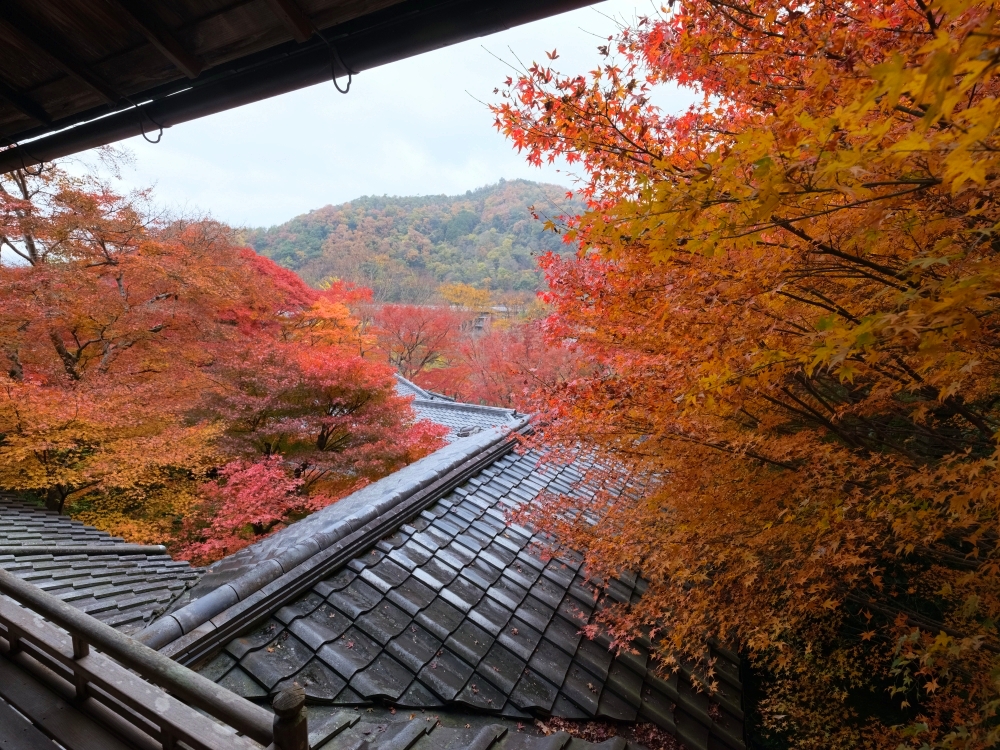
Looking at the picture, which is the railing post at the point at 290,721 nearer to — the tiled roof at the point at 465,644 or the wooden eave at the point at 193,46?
the tiled roof at the point at 465,644

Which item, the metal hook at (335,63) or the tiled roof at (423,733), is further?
the tiled roof at (423,733)

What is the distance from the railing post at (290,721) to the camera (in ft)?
5.82

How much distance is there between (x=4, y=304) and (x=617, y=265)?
1262 cm

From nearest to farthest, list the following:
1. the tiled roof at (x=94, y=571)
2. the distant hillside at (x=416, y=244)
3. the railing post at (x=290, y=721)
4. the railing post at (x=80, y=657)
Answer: the railing post at (x=290, y=721) < the railing post at (x=80, y=657) < the tiled roof at (x=94, y=571) < the distant hillside at (x=416, y=244)

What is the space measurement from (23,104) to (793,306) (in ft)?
15.4

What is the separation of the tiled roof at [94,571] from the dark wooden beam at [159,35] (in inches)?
130

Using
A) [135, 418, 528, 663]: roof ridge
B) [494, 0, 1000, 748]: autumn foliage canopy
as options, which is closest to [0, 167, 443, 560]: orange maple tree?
[135, 418, 528, 663]: roof ridge

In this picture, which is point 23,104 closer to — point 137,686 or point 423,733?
point 137,686

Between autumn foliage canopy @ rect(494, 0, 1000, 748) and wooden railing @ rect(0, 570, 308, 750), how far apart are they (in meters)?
2.52

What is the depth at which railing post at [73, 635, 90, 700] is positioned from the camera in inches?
106

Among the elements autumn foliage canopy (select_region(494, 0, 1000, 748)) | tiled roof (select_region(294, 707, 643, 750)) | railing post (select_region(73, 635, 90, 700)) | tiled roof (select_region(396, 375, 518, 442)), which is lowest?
tiled roof (select_region(396, 375, 518, 442))

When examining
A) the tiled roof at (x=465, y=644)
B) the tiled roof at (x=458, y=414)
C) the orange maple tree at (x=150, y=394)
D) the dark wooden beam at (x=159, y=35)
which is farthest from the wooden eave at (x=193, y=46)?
the tiled roof at (x=458, y=414)

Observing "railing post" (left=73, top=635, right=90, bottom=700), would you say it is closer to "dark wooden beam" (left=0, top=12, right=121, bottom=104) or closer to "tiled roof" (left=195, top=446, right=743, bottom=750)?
"tiled roof" (left=195, top=446, right=743, bottom=750)

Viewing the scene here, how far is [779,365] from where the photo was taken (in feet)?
8.51
